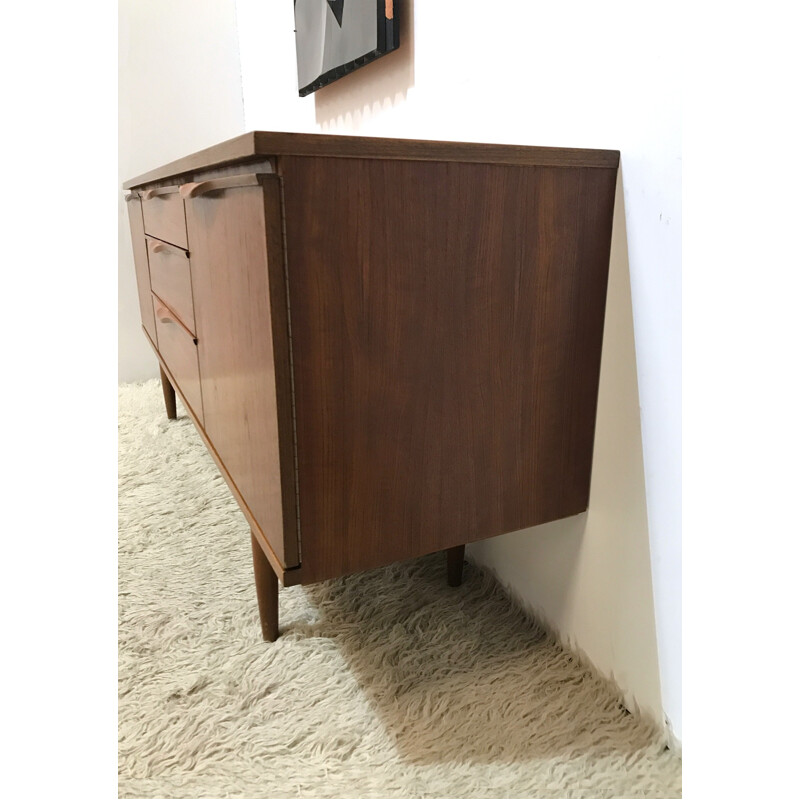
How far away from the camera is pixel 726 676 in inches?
30.6

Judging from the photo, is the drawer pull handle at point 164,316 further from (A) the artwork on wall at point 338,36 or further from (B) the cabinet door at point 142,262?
(A) the artwork on wall at point 338,36

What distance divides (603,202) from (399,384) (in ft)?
1.10

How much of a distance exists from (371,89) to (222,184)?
80 cm

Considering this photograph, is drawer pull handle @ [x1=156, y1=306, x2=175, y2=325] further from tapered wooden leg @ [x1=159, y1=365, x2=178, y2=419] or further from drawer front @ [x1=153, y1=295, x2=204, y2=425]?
tapered wooden leg @ [x1=159, y1=365, x2=178, y2=419]

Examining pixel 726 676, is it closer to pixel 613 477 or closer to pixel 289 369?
pixel 613 477

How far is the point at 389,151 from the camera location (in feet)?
2.29

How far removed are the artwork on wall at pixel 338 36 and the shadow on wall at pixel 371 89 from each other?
3 centimetres

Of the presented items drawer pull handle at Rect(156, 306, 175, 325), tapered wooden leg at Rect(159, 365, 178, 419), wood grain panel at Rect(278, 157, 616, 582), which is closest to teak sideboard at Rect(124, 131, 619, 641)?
wood grain panel at Rect(278, 157, 616, 582)

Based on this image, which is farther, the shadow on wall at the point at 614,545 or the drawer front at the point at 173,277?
the drawer front at the point at 173,277

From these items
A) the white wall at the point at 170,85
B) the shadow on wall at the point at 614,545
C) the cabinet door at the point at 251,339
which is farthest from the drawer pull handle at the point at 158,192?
the white wall at the point at 170,85

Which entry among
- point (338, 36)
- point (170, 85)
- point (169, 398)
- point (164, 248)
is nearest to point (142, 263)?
point (169, 398)

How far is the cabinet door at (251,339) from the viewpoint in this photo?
0.70 m

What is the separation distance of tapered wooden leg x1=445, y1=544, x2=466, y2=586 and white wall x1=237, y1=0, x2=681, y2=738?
0.23 feet

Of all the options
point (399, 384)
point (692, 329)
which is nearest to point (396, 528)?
point (399, 384)
